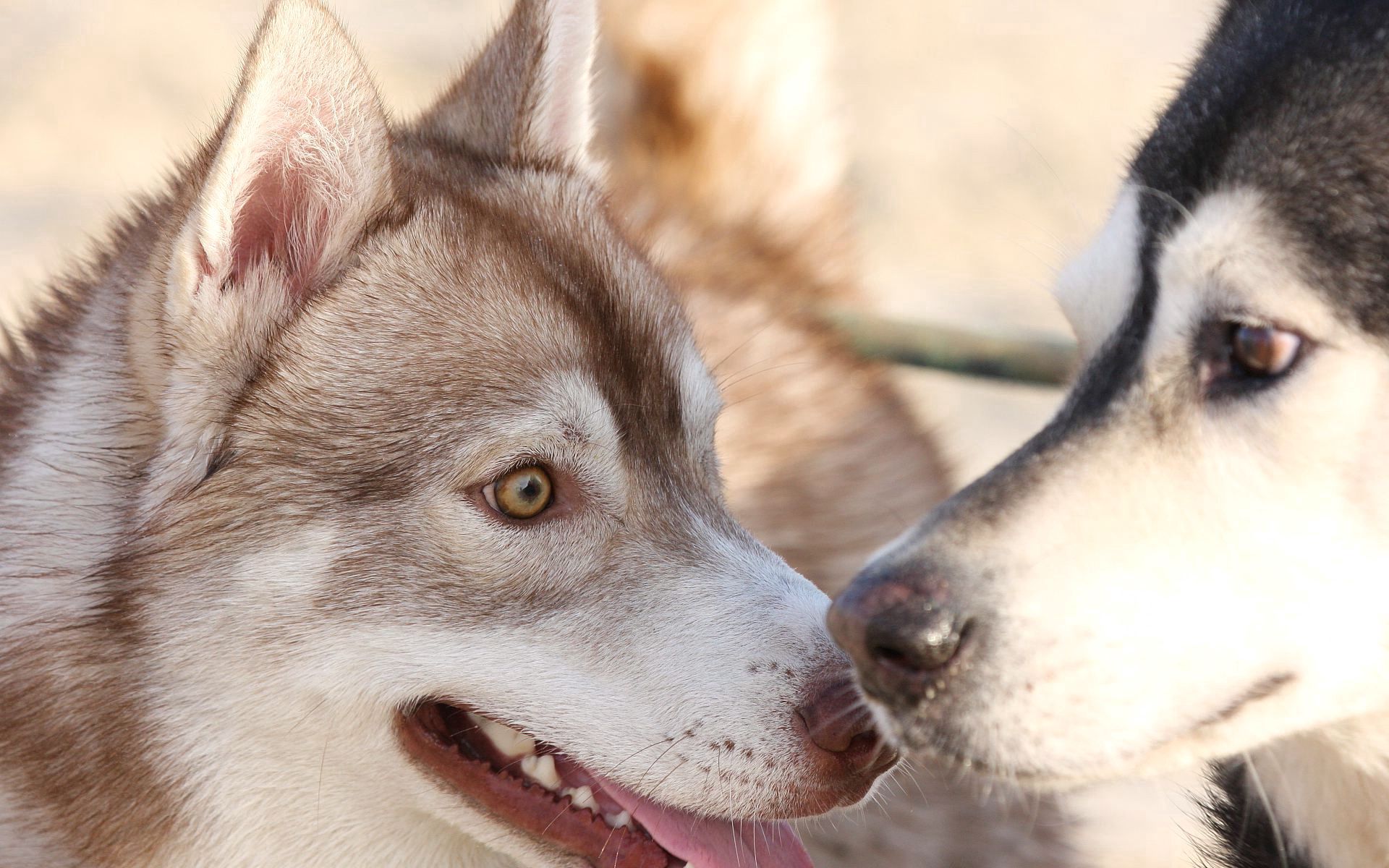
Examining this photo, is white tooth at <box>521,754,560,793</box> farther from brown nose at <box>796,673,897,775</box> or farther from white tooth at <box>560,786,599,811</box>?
brown nose at <box>796,673,897,775</box>

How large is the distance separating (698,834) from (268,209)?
1.21 metres

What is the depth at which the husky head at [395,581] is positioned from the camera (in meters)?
2.14

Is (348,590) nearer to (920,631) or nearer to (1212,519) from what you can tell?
(920,631)

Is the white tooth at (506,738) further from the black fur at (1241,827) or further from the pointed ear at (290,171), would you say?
the black fur at (1241,827)

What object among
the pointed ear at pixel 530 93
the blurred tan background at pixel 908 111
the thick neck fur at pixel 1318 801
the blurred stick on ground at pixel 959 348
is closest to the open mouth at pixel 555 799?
the thick neck fur at pixel 1318 801

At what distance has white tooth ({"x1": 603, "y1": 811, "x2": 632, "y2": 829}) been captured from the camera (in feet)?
7.44

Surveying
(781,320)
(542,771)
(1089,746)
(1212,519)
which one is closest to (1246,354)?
(1212,519)

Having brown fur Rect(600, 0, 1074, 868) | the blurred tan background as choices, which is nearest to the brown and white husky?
brown fur Rect(600, 0, 1074, 868)

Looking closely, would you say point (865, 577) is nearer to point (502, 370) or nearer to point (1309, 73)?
point (502, 370)

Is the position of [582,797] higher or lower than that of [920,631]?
lower

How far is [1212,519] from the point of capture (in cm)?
188

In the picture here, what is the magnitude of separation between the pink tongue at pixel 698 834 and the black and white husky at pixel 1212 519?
0.45 meters

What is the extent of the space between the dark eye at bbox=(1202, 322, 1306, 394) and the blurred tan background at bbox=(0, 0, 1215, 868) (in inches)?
142

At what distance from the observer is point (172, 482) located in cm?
217
